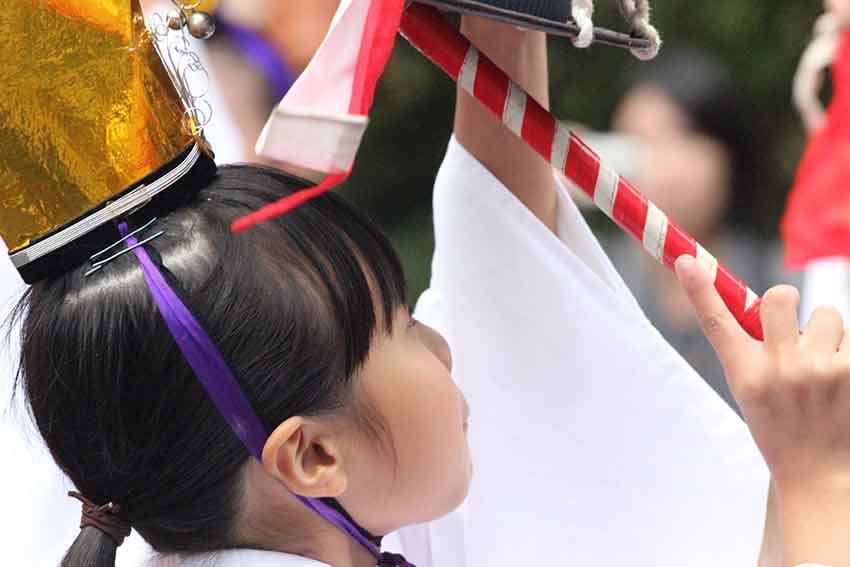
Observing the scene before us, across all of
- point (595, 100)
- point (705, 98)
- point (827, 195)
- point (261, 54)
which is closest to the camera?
point (827, 195)

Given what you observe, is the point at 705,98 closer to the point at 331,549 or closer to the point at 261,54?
the point at 261,54

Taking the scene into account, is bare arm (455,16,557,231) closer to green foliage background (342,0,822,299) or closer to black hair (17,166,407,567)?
black hair (17,166,407,567)

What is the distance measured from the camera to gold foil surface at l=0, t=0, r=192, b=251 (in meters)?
1.10

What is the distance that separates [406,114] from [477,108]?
334 cm

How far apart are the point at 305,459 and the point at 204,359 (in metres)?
0.13

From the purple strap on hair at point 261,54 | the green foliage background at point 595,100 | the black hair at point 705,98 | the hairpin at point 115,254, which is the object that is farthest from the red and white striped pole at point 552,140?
the green foliage background at point 595,100

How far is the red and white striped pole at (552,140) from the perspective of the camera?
4.14 ft

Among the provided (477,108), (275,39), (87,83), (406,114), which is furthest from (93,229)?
(406,114)

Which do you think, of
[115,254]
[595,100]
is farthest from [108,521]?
[595,100]

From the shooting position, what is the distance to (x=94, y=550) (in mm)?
1215

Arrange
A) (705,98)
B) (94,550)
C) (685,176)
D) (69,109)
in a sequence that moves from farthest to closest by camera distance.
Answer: (705,98)
(685,176)
(94,550)
(69,109)

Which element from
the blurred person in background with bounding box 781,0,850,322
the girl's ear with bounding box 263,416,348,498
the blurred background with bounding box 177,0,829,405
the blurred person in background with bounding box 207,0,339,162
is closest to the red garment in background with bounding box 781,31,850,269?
the blurred person in background with bounding box 781,0,850,322

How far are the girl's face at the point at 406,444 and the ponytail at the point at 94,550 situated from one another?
210mm

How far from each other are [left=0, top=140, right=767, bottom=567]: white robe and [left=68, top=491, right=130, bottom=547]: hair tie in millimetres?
375
